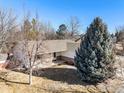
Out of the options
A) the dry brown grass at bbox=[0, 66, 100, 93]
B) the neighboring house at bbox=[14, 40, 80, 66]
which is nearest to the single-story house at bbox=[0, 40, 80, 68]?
the neighboring house at bbox=[14, 40, 80, 66]

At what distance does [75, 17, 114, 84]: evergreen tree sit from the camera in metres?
21.5

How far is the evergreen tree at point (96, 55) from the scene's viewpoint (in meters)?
21.5

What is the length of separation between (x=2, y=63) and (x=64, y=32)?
44960mm

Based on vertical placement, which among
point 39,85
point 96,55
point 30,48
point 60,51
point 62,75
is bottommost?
point 39,85

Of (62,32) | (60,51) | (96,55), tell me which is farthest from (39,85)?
(62,32)

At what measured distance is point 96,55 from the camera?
21859 mm

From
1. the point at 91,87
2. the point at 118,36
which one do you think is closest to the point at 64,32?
the point at 118,36

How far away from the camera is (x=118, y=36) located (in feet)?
191

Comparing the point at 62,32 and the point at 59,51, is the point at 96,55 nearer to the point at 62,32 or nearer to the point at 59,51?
the point at 59,51

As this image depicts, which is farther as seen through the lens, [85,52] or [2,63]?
[2,63]

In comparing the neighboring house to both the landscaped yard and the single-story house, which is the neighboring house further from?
the landscaped yard

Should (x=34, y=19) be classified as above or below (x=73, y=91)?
above

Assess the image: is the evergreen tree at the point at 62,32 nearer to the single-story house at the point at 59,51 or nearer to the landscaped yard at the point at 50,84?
the single-story house at the point at 59,51

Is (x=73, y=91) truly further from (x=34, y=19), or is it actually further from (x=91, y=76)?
(x=34, y=19)
